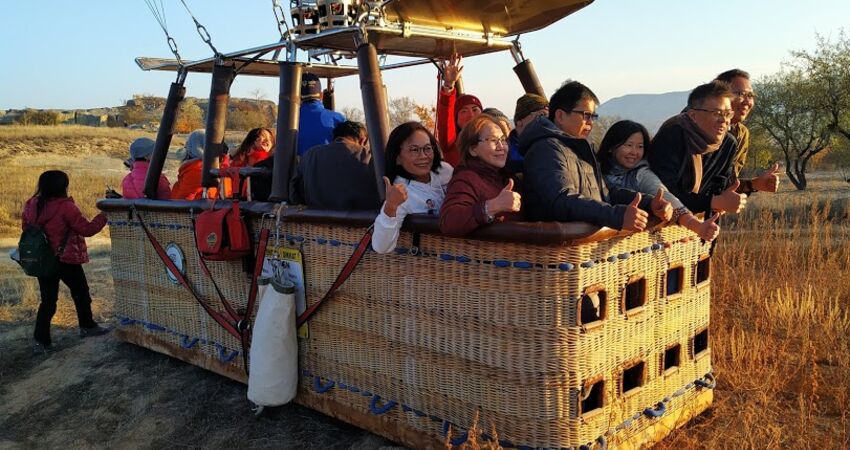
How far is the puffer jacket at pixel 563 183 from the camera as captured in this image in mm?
2859

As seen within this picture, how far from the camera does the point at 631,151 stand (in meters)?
3.65

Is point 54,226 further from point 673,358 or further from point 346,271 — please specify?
point 673,358

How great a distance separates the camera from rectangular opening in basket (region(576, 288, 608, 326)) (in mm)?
3092

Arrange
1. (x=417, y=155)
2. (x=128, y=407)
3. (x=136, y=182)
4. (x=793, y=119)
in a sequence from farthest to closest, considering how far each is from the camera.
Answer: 1. (x=793, y=119)
2. (x=136, y=182)
3. (x=128, y=407)
4. (x=417, y=155)

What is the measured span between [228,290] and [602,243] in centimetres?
274

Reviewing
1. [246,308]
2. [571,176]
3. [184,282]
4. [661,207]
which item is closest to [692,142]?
[661,207]

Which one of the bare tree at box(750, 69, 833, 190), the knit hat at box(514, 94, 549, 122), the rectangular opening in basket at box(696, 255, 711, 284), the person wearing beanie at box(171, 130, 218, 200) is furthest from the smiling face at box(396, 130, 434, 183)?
the bare tree at box(750, 69, 833, 190)

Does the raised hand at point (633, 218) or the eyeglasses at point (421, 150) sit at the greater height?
the eyeglasses at point (421, 150)

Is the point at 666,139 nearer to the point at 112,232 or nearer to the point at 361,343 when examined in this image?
the point at 361,343

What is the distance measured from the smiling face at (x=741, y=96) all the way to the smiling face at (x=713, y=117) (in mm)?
871

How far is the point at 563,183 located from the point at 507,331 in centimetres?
69

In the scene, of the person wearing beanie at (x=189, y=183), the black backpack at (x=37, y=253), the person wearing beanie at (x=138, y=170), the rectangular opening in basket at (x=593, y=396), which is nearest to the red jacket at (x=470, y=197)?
the rectangular opening in basket at (x=593, y=396)

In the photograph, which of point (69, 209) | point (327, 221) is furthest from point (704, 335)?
point (69, 209)

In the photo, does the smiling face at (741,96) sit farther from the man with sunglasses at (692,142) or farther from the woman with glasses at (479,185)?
the woman with glasses at (479,185)
